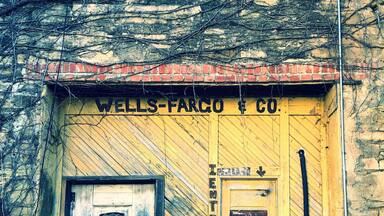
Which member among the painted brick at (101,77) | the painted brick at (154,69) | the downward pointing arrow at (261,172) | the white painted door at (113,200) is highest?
the painted brick at (154,69)

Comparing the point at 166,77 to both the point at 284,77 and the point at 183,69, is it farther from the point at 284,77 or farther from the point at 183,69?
the point at 284,77

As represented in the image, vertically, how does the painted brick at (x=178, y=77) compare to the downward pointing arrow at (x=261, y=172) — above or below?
above

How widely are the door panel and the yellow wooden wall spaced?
10 centimetres

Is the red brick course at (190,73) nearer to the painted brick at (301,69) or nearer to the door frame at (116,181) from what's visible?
the painted brick at (301,69)

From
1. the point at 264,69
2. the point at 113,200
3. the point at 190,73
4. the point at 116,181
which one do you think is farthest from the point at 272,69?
the point at 113,200

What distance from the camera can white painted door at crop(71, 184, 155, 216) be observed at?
6355 mm

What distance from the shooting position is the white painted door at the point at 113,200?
6.36 m

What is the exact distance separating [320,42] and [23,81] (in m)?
3.34

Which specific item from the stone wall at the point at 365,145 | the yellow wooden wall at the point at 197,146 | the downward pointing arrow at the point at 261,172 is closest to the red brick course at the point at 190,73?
the stone wall at the point at 365,145

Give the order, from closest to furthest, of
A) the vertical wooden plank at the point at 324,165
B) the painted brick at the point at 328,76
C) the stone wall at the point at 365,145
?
the stone wall at the point at 365,145 < the painted brick at the point at 328,76 < the vertical wooden plank at the point at 324,165

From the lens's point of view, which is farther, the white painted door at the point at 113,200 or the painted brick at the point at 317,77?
the white painted door at the point at 113,200

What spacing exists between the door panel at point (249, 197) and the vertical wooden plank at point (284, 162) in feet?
0.26

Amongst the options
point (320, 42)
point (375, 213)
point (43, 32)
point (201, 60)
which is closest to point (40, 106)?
point (43, 32)

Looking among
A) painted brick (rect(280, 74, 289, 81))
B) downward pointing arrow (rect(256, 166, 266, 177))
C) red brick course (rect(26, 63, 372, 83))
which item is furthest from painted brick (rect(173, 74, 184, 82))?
downward pointing arrow (rect(256, 166, 266, 177))
